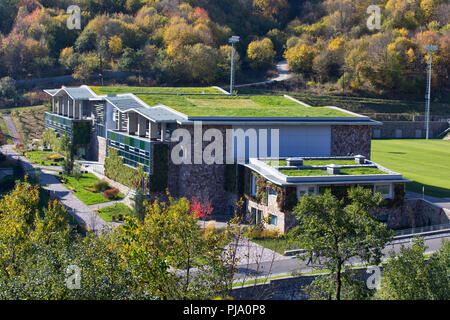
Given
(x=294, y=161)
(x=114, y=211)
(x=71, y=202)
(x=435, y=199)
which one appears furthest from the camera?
(x=71, y=202)

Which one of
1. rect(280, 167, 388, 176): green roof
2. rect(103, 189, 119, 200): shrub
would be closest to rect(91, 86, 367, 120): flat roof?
rect(280, 167, 388, 176): green roof

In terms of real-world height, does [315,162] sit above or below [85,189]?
above

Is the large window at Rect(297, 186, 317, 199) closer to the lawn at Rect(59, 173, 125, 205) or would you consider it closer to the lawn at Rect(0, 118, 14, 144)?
the lawn at Rect(59, 173, 125, 205)

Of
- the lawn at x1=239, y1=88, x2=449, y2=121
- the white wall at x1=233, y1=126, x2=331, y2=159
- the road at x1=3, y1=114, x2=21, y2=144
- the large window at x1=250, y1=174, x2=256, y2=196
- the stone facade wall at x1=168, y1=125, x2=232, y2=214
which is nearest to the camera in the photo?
the large window at x1=250, y1=174, x2=256, y2=196

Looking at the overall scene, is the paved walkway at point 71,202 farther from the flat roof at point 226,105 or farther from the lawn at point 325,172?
the lawn at point 325,172

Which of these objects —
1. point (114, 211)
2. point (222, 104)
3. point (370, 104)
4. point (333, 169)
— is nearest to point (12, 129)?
point (222, 104)

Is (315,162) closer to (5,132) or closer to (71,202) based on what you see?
(71,202)
